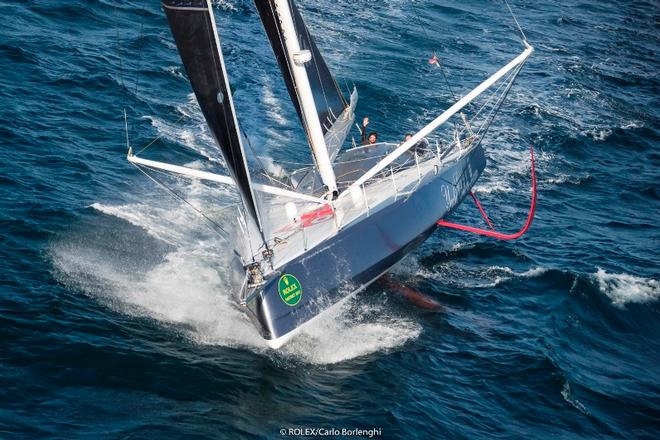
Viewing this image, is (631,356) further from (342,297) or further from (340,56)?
(340,56)

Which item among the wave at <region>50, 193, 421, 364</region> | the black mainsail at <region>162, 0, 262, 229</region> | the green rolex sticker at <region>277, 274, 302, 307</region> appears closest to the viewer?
the black mainsail at <region>162, 0, 262, 229</region>

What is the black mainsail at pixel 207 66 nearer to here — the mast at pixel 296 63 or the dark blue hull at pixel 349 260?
the dark blue hull at pixel 349 260

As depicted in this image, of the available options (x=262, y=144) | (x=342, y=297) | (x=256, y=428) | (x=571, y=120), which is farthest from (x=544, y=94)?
(x=256, y=428)

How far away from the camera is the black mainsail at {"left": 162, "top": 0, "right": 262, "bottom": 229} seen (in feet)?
48.5

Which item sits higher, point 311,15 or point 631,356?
point 311,15

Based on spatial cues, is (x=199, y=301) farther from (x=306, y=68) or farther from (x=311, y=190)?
(x=306, y=68)

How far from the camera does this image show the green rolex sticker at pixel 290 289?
1700 cm

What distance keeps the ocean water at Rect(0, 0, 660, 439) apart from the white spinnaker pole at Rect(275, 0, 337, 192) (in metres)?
1.93

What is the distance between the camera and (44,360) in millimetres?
14961

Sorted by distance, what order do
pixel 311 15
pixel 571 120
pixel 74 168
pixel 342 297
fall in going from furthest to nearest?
pixel 311 15
pixel 571 120
pixel 74 168
pixel 342 297

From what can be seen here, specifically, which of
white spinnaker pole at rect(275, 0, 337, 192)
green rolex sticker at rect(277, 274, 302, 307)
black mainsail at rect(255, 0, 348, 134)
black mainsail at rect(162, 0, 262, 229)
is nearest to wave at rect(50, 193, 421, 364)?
green rolex sticker at rect(277, 274, 302, 307)

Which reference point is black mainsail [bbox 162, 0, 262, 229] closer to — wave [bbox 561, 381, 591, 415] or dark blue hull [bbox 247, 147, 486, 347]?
dark blue hull [bbox 247, 147, 486, 347]

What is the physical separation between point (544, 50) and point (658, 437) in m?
28.7

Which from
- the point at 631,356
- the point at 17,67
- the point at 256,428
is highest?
the point at 17,67
